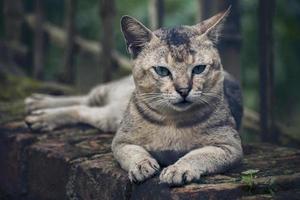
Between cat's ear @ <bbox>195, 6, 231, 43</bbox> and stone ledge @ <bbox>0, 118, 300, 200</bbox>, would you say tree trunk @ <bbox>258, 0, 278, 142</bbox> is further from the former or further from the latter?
cat's ear @ <bbox>195, 6, 231, 43</bbox>

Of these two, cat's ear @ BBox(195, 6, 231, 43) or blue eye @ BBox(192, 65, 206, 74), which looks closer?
blue eye @ BBox(192, 65, 206, 74)

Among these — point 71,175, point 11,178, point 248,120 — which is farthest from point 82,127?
point 248,120

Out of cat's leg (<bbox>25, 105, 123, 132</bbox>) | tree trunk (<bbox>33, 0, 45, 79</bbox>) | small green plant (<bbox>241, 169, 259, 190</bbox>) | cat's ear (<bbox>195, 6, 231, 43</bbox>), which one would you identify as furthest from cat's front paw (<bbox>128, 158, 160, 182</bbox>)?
tree trunk (<bbox>33, 0, 45, 79</bbox>)

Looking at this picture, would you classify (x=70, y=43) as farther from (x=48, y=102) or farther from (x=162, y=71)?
(x=162, y=71)

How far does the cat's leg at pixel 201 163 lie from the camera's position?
3486 mm

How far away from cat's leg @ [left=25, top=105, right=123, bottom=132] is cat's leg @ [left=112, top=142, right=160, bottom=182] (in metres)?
1.02

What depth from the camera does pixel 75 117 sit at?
5348mm

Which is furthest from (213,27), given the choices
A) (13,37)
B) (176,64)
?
(13,37)

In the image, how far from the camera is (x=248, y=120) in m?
5.92

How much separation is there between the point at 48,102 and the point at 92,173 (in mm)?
1763

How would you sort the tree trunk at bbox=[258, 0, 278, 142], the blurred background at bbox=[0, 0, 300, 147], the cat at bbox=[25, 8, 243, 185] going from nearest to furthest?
the cat at bbox=[25, 8, 243, 185] → the tree trunk at bbox=[258, 0, 278, 142] → the blurred background at bbox=[0, 0, 300, 147]

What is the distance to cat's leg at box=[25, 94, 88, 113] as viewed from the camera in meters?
5.68

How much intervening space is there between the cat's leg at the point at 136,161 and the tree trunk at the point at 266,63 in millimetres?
1405

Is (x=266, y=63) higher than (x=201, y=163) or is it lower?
higher
